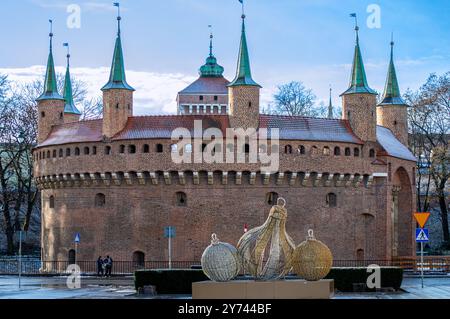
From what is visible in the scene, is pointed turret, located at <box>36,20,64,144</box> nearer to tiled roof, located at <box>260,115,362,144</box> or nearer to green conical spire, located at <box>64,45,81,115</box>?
green conical spire, located at <box>64,45,81,115</box>

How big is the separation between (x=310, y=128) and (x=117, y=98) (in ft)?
38.0

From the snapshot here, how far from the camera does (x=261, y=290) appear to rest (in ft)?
90.3

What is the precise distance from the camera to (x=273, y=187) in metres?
57.6

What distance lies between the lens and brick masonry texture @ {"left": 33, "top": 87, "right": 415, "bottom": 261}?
5703cm

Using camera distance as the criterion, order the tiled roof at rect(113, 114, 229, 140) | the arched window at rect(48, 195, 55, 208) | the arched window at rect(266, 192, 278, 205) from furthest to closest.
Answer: the arched window at rect(48, 195, 55, 208) < the arched window at rect(266, 192, 278, 205) < the tiled roof at rect(113, 114, 229, 140)

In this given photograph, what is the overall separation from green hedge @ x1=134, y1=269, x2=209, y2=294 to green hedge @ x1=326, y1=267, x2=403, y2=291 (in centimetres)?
542

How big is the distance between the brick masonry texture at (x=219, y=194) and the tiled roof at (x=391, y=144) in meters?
1.15

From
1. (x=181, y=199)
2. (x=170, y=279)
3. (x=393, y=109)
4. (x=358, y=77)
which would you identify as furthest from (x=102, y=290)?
(x=393, y=109)

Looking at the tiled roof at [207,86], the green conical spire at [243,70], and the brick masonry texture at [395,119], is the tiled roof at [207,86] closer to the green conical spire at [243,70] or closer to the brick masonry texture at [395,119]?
the brick masonry texture at [395,119]

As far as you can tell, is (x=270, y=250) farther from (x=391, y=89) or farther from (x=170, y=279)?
(x=391, y=89)

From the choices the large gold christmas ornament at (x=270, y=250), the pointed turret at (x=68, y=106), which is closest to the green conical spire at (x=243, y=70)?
the pointed turret at (x=68, y=106)

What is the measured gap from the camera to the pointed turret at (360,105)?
59.3 metres

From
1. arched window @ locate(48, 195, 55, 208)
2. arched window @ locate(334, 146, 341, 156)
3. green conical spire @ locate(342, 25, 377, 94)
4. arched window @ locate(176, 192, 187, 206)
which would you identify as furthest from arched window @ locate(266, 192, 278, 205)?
arched window @ locate(48, 195, 55, 208)
